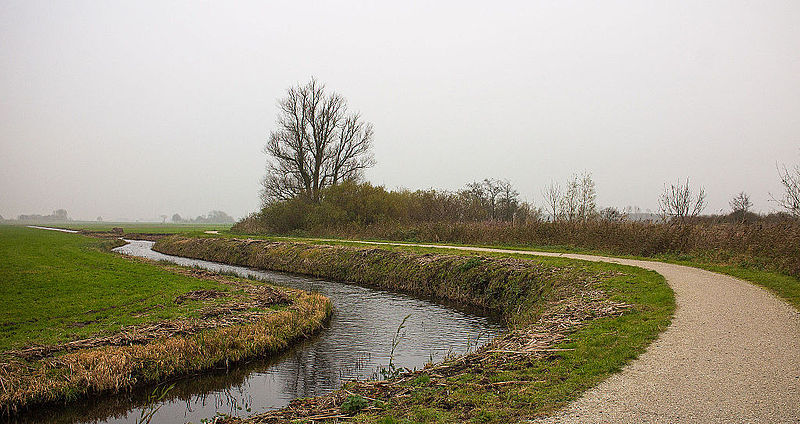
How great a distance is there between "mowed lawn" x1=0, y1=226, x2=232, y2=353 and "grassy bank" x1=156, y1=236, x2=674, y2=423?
21.2ft

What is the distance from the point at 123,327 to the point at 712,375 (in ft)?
37.6

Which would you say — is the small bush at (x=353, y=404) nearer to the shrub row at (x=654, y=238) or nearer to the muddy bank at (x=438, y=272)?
the muddy bank at (x=438, y=272)

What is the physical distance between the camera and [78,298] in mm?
13352

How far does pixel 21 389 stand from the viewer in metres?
7.39

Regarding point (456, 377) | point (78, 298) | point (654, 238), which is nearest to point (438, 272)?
point (654, 238)

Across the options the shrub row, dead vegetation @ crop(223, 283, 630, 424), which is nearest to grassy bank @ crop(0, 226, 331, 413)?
dead vegetation @ crop(223, 283, 630, 424)

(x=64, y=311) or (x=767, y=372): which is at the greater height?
(x=767, y=372)

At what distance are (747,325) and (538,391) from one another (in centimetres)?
513

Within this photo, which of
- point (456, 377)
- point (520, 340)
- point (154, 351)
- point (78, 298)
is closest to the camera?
point (456, 377)

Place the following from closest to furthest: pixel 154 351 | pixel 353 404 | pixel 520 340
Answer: pixel 353 404, pixel 520 340, pixel 154 351

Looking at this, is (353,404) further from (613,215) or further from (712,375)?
Result: (613,215)

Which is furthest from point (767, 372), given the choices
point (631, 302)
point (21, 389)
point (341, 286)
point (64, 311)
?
point (341, 286)

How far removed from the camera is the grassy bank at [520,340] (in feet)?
18.9

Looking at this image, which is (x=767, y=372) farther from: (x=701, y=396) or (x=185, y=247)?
(x=185, y=247)
